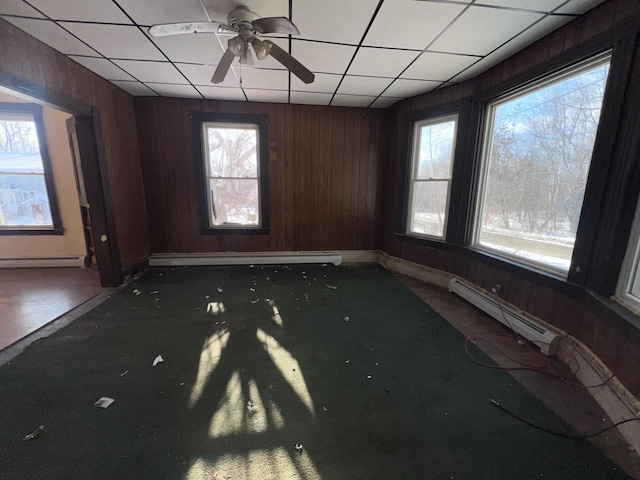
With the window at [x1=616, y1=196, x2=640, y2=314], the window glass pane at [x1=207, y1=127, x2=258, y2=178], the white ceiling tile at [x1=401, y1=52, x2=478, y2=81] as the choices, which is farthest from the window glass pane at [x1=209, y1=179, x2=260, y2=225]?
the window at [x1=616, y1=196, x2=640, y2=314]

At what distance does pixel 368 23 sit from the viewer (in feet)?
6.88

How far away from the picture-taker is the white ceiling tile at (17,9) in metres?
1.89

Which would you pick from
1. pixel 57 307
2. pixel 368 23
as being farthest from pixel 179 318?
pixel 368 23

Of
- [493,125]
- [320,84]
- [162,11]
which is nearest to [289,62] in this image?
[162,11]

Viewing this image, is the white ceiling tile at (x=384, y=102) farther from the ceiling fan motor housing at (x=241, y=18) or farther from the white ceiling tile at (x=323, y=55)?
the ceiling fan motor housing at (x=241, y=18)

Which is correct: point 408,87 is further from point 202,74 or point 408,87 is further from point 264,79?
point 202,74

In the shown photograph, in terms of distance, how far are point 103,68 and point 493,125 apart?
4.39 metres

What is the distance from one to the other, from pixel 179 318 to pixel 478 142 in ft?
12.4

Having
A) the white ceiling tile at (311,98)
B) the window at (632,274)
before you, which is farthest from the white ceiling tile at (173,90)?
the window at (632,274)

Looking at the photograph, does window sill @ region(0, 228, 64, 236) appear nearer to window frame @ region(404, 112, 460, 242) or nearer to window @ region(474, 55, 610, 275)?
window frame @ region(404, 112, 460, 242)

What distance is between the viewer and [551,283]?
7.23 ft

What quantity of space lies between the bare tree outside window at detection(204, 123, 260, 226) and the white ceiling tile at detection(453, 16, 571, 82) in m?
3.01

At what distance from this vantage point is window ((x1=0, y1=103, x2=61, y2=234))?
3.78 m

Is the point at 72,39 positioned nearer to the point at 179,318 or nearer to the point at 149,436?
the point at 179,318
